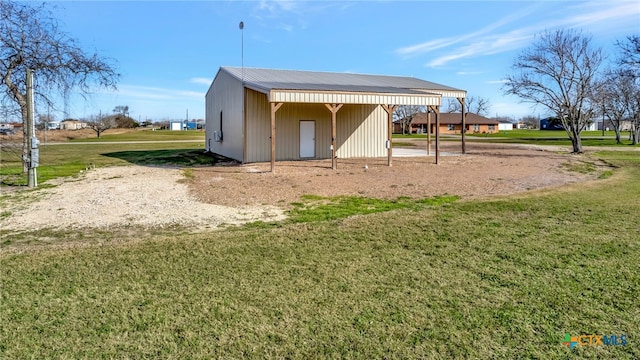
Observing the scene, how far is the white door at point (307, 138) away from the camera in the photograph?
17.6 m

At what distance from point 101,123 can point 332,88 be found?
52.6 meters

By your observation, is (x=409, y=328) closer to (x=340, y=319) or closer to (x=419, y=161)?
(x=340, y=319)

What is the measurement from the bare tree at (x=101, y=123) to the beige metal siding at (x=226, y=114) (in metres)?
33.2

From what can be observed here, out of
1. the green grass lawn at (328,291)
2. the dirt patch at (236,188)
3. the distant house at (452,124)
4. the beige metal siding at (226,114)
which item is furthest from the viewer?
the distant house at (452,124)

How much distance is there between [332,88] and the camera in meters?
14.8

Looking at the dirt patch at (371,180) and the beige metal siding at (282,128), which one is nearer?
the dirt patch at (371,180)

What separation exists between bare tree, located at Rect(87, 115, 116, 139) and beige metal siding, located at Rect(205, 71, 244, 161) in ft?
109

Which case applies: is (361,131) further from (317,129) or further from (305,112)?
(305,112)

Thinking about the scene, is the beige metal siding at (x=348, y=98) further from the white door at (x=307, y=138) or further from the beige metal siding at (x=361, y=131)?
the beige metal siding at (x=361, y=131)

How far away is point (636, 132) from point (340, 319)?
4022 centimetres

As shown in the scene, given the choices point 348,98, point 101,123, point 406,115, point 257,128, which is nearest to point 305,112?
point 257,128

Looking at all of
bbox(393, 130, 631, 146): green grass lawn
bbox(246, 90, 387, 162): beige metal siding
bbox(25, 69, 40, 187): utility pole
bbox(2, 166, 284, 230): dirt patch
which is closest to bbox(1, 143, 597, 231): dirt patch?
bbox(2, 166, 284, 230): dirt patch

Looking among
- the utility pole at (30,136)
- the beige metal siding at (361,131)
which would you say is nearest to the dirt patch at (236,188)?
the utility pole at (30,136)

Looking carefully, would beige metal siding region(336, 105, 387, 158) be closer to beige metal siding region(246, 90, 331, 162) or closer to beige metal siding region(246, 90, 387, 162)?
beige metal siding region(246, 90, 387, 162)
